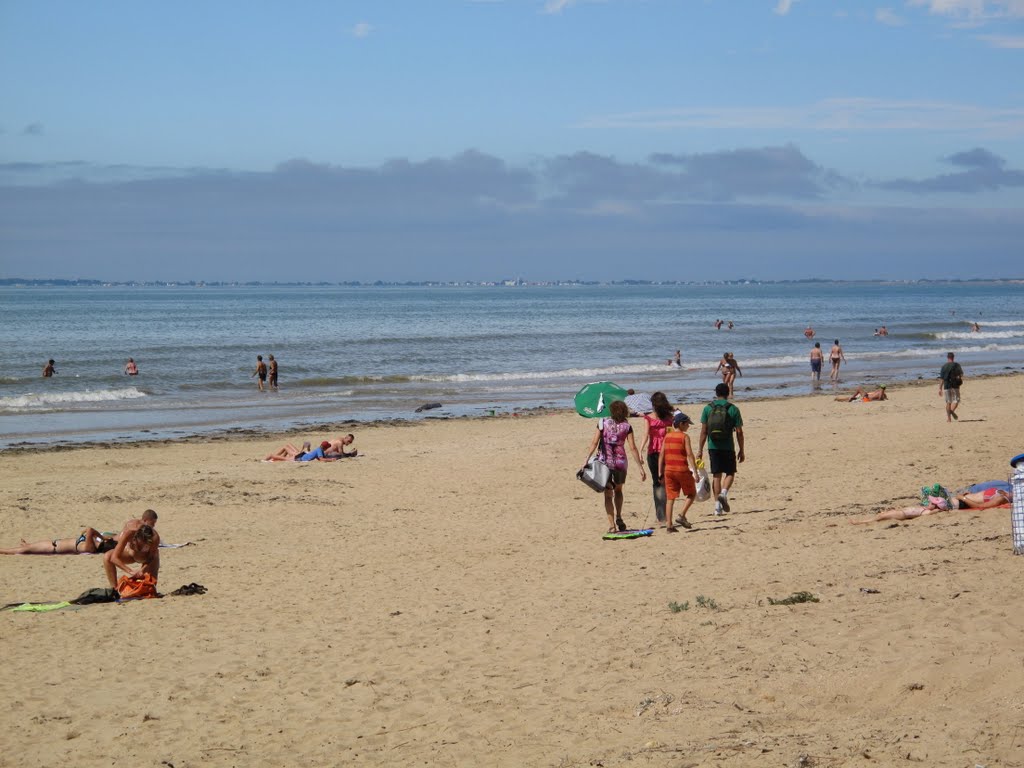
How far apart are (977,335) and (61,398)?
5437 cm

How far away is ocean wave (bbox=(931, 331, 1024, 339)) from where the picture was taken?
64.2 meters

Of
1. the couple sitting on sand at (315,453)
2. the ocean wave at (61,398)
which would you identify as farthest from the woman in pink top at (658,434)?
the ocean wave at (61,398)

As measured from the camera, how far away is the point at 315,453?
65.0 ft

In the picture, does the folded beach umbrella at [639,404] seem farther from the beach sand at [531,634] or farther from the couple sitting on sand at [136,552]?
the couple sitting on sand at [136,552]

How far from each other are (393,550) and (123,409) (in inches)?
822

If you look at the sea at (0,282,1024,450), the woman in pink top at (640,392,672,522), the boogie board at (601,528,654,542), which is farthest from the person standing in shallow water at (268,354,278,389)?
the boogie board at (601,528,654,542)

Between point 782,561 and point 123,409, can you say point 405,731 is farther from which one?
point 123,409

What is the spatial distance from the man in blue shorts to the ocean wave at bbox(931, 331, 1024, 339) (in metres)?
57.1

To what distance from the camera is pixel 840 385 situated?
115 ft

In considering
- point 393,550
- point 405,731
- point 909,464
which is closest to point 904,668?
point 405,731

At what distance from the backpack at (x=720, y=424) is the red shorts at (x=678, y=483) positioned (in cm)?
71

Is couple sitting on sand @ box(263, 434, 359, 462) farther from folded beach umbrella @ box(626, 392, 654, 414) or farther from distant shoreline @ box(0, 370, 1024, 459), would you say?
folded beach umbrella @ box(626, 392, 654, 414)

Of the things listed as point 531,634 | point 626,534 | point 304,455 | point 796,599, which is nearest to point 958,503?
point 626,534

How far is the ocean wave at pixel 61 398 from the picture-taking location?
31.0 metres
